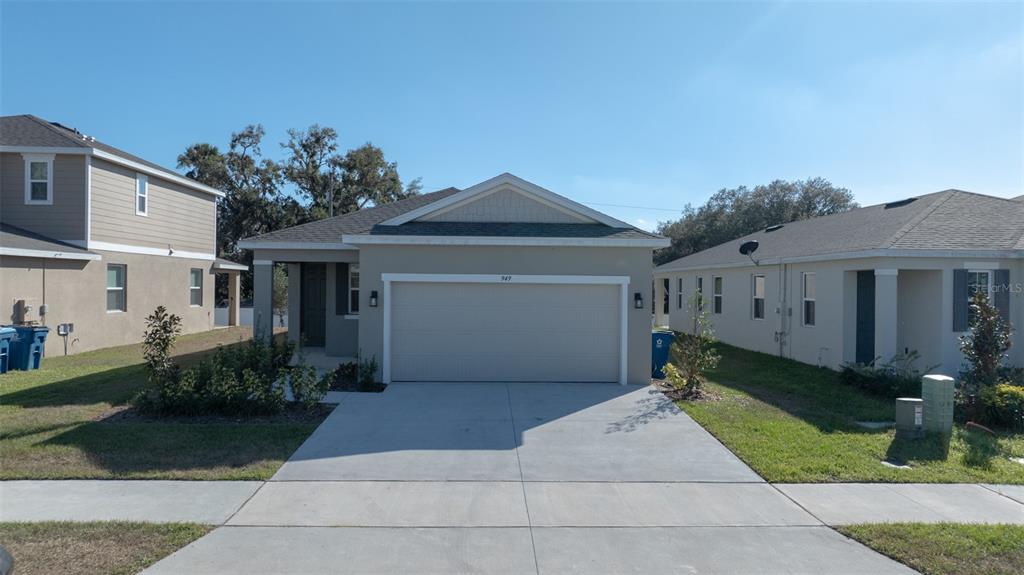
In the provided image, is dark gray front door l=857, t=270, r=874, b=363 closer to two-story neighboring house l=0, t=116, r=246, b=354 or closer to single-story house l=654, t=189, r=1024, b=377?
single-story house l=654, t=189, r=1024, b=377

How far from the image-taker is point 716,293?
21188 mm

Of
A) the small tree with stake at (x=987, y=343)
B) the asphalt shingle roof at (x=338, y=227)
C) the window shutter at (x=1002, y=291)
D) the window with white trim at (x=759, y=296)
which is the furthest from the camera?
the window with white trim at (x=759, y=296)

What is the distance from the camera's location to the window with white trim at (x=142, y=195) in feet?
61.6

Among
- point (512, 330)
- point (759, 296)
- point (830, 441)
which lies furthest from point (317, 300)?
point (830, 441)

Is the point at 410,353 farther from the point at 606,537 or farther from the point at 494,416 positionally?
the point at 606,537

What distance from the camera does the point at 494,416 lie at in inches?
366

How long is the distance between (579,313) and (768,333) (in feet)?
26.0

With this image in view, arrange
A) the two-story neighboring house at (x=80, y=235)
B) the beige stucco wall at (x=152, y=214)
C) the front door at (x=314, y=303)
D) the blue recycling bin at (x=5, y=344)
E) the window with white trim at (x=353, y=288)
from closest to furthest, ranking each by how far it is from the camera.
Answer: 1. the blue recycling bin at (x=5, y=344)
2. the two-story neighboring house at (x=80, y=235)
3. the window with white trim at (x=353, y=288)
4. the front door at (x=314, y=303)
5. the beige stucco wall at (x=152, y=214)

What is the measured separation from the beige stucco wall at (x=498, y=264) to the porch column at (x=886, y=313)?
4.95 m

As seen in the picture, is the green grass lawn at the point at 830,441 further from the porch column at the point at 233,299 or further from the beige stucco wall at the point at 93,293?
the porch column at the point at 233,299

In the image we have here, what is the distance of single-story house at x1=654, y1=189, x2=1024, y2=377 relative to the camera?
12500mm

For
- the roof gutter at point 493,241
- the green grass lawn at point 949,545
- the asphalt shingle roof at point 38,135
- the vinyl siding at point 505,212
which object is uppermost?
the asphalt shingle roof at point 38,135

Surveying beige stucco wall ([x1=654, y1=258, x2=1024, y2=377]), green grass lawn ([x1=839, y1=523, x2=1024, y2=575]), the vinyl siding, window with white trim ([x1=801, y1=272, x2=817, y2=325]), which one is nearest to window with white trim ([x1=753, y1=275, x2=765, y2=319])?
beige stucco wall ([x1=654, y1=258, x2=1024, y2=377])

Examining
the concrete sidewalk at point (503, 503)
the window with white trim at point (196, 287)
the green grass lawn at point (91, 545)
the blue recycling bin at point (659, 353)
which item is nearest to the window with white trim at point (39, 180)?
the window with white trim at point (196, 287)
